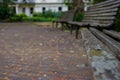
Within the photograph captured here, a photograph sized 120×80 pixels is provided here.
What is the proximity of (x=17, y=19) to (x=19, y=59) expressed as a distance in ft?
70.2

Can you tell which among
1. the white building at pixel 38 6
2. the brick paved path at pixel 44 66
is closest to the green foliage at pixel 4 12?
the brick paved path at pixel 44 66

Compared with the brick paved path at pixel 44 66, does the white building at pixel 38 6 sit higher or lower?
lower

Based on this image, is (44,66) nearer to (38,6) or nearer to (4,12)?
(4,12)

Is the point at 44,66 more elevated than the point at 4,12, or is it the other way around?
the point at 44,66

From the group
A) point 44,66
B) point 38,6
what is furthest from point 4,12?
point 38,6

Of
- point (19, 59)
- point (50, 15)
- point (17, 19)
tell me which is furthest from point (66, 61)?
point (50, 15)

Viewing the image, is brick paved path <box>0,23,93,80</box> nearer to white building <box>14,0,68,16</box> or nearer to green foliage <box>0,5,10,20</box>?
green foliage <box>0,5,10,20</box>

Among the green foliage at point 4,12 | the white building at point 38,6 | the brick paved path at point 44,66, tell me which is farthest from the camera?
the white building at point 38,6

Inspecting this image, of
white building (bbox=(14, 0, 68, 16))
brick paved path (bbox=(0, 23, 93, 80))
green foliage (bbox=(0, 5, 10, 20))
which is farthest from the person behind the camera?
white building (bbox=(14, 0, 68, 16))

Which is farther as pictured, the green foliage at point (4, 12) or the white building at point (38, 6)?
the white building at point (38, 6)

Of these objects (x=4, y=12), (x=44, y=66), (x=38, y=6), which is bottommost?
(x=38, y=6)

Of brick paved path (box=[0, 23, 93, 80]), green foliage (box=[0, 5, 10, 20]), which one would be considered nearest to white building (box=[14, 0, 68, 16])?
green foliage (box=[0, 5, 10, 20])

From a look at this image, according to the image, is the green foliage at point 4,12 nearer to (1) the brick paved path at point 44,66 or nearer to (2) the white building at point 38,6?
(1) the brick paved path at point 44,66

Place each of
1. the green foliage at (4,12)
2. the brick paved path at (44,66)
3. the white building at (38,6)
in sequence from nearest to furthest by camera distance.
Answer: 1. the brick paved path at (44,66)
2. the green foliage at (4,12)
3. the white building at (38,6)
